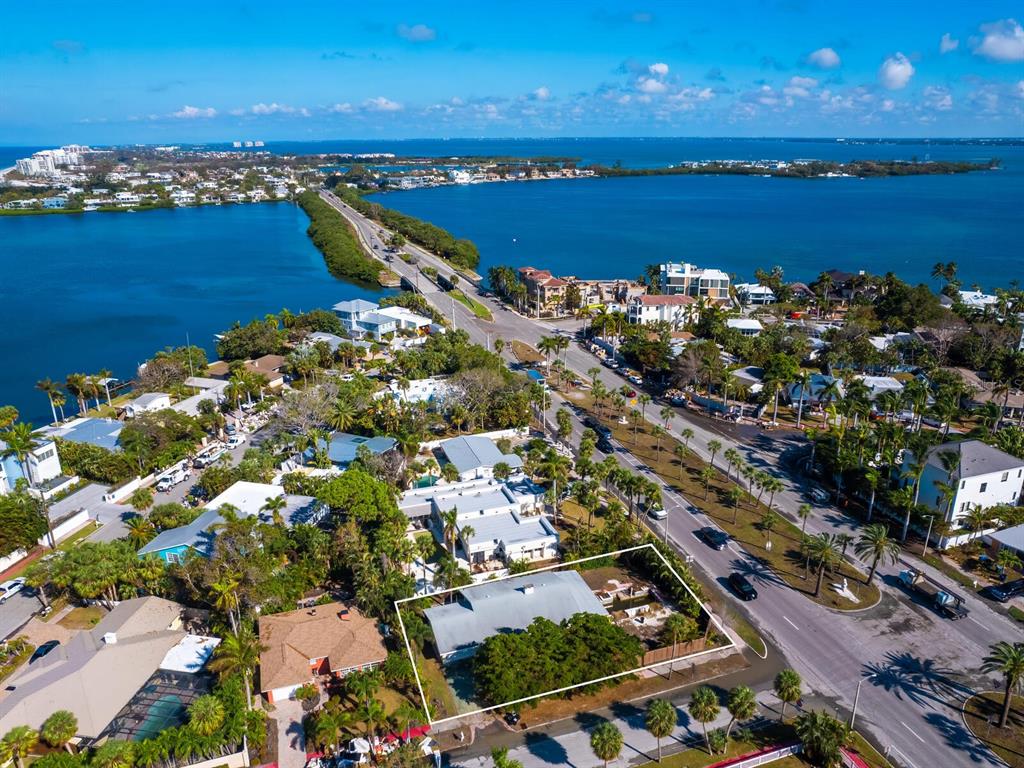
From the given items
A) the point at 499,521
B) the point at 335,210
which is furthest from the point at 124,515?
the point at 335,210

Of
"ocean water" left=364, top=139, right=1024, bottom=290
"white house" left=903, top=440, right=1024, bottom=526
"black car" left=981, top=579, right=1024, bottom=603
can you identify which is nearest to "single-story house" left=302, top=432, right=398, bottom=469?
"white house" left=903, top=440, right=1024, bottom=526

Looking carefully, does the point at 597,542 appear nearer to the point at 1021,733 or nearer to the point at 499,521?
the point at 499,521

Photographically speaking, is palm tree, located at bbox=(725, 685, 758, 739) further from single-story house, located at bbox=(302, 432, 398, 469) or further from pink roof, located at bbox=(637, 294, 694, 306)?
pink roof, located at bbox=(637, 294, 694, 306)

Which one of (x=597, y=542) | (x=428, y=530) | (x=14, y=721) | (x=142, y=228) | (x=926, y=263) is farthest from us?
(x=142, y=228)

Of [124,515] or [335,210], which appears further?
[335,210]

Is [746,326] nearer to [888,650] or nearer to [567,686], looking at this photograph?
[888,650]

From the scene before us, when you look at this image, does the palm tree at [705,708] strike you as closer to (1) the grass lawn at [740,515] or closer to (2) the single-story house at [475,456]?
(1) the grass lawn at [740,515]
